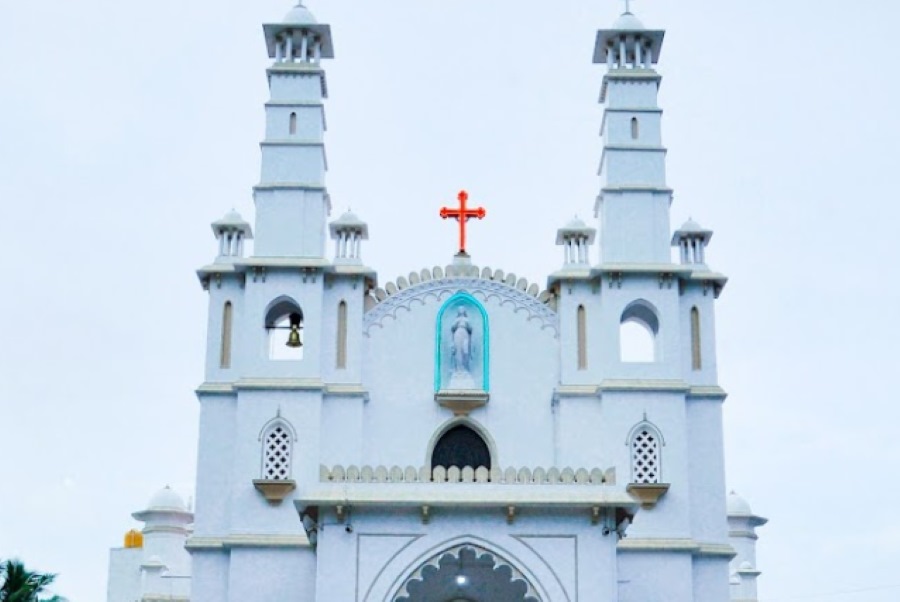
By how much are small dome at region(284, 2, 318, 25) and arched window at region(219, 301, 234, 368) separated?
5.35 m

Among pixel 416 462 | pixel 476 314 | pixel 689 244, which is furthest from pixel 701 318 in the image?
pixel 416 462

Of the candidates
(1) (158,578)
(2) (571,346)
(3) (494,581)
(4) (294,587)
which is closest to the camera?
(3) (494,581)

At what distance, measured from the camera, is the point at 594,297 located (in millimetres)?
26656

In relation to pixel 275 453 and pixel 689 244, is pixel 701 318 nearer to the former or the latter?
pixel 689 244

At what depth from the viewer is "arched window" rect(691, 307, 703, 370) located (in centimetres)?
2648

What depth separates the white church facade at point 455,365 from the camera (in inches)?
990

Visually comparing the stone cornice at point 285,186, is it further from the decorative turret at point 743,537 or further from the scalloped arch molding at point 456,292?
the decorative turret at point 743,537

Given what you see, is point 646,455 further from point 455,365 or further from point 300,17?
point 300,17

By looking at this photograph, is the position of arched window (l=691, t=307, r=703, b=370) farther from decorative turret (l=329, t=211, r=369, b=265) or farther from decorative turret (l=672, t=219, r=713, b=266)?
decorative turret (l=329, t=211, r=369, b=265)

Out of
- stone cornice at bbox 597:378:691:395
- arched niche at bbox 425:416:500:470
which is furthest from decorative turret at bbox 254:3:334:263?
stone cornice at bbox 597:378:691:395

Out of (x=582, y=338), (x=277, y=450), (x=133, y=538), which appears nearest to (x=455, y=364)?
(x=582, y=338)

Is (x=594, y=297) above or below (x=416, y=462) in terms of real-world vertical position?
above

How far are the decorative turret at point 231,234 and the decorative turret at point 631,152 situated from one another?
253 inches

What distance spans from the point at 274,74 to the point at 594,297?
7173 mm
